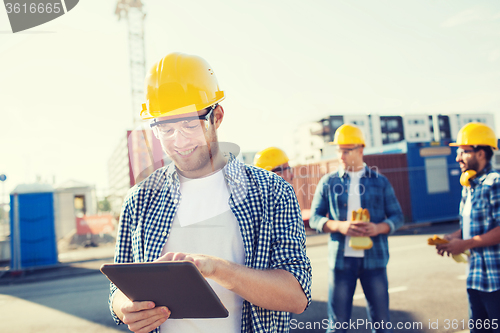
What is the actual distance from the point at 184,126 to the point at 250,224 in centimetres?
46

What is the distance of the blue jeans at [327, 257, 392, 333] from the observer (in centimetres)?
305

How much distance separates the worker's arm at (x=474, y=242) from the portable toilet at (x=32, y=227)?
10569 millimetres

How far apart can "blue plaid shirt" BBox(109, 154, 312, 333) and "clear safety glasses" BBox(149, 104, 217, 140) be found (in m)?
0.25

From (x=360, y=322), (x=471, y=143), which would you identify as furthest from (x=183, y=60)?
(x=360, y=322)

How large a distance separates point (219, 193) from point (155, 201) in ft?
0.92

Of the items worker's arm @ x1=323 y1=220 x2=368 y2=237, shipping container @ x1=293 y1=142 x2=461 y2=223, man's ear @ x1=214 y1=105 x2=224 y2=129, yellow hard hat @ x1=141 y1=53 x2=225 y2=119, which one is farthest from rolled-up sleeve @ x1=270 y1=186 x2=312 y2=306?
shipping container @ x1=293 y1=142 x2=461 y2=223

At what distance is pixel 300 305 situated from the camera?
4.15 feet

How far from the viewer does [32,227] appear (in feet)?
32.8

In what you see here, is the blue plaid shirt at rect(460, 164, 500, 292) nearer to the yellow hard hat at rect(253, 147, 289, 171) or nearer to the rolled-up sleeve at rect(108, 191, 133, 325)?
the yellow hard hat at rect(253, 147, 289, 171)

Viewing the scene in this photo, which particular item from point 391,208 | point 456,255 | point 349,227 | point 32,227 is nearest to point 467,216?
point 456,255

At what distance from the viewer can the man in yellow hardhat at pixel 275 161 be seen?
13.3ft

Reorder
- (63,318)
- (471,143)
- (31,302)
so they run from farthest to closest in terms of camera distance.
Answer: (31,302)
(63,318)
(471,143)

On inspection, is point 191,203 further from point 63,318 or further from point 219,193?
point 63,318

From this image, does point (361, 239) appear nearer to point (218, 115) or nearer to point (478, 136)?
point (478, 136)
